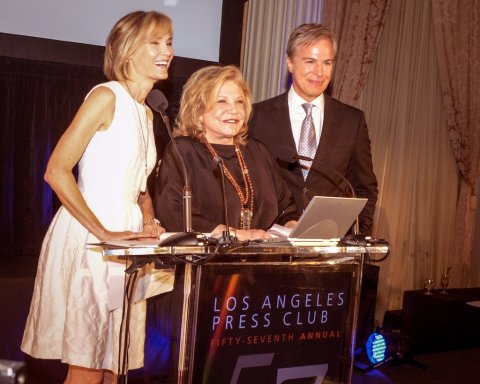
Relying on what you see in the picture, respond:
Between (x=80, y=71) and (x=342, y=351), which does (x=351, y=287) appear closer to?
(x=342, y=351)

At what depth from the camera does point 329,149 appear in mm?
3572

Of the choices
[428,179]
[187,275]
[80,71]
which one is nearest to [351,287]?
[187,275]

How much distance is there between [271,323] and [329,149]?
55.1 inches

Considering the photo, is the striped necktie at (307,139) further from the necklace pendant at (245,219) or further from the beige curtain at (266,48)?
the beige curtain at (266,48)

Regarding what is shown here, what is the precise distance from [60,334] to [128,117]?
887mm

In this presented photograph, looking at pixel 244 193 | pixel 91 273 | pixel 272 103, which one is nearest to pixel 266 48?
pixel 272 103

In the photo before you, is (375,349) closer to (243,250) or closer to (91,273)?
(91,273)

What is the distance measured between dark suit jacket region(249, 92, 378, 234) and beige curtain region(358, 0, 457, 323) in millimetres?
2485

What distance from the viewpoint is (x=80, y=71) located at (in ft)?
14.0

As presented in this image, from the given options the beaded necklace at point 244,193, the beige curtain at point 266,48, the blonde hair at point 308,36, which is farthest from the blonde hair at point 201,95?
the beige curtain at point 266,48

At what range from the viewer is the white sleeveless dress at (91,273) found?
263 cm

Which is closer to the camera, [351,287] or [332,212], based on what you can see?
[332,212]

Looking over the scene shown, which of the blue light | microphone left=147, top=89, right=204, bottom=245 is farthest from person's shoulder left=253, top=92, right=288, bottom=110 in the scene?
the blue light

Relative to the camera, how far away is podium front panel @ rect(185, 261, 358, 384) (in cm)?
226
